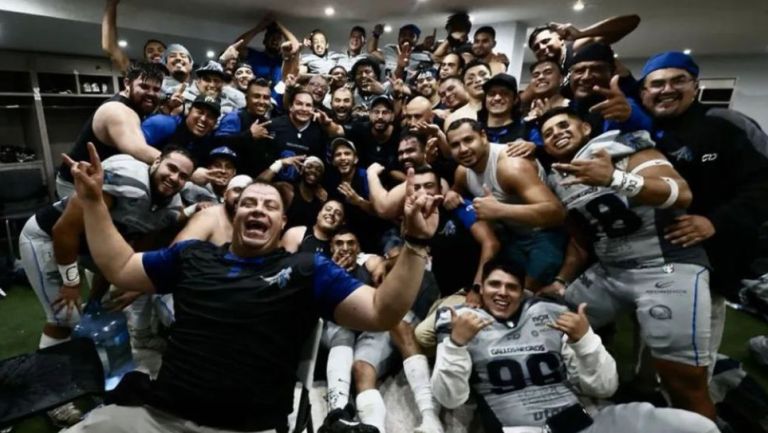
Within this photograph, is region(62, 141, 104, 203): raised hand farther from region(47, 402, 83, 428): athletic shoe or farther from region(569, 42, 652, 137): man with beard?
region(569, 42, 652, 137): man with beard

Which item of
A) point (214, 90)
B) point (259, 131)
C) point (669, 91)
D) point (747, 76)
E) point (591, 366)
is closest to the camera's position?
point (591, 366)

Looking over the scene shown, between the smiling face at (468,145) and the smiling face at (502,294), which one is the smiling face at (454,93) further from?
the smiling face at (502,294)

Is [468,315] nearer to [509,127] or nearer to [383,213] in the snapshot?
[383,213]

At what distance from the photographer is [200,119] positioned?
2867 mm

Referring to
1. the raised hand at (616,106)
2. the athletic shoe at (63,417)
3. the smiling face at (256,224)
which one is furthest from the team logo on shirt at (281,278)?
the raised hand at (616,106)

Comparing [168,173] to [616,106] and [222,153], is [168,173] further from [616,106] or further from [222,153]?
[616,106]

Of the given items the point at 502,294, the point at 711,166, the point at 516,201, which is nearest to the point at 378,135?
the point at 516,201

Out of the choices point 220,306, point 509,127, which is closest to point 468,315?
point 220,306

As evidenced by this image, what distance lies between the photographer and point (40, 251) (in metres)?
2.11

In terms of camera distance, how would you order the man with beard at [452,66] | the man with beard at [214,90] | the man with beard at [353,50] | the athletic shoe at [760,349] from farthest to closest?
1. the man with beard at [353,50]
2. the man with beard at [452,66]
3. the man with beard at [214,90]
4. the athletic shoe at [760,349]

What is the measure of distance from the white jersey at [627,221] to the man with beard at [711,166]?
0.18 feet

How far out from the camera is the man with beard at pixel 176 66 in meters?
4.00

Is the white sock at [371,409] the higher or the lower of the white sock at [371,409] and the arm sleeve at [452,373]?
the lower

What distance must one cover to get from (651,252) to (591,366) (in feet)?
1.93
